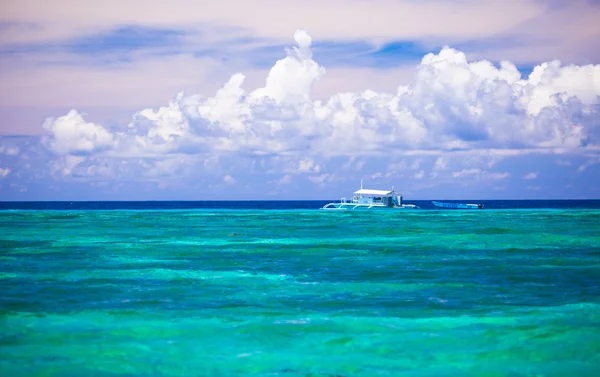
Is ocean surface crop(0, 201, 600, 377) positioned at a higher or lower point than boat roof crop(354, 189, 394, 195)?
lower

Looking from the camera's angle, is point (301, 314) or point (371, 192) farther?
point (371, 192)

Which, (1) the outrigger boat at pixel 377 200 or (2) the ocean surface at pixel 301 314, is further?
(1) the outrigger boat at pixel 377 200

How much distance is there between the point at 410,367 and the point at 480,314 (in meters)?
7.02

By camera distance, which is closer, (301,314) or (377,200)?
(301,314)

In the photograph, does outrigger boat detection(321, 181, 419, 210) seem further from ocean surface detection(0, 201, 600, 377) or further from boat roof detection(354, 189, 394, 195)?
ocean surface detection(0, 201, 600, 377)

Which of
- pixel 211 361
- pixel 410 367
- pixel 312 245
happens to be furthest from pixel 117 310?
pixel 312 245

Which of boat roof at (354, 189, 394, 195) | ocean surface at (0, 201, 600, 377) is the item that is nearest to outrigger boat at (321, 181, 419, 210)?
boat roof at (354, 189, 394, 195)

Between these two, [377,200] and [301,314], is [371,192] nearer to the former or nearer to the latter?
[377,200]

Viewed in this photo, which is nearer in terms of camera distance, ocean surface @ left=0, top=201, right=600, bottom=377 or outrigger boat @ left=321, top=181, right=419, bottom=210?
ocean surface @ left=0, top=201, right=600, bottom=377

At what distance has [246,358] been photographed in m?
17.6

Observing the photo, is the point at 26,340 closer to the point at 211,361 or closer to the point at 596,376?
the point at 211,361

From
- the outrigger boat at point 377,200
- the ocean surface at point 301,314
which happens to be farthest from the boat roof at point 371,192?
the ocean surface at point 301,314

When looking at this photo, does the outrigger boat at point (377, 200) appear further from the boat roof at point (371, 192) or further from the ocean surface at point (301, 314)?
the ocean surface at point (301, 314)

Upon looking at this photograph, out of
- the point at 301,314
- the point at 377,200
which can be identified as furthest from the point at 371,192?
the point at 301,314
